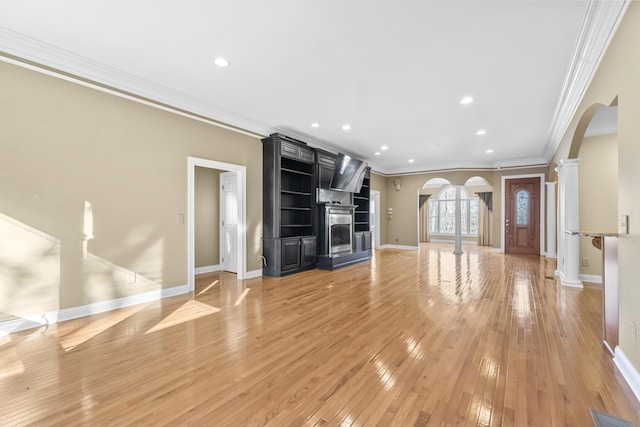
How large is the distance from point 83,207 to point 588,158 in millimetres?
8121

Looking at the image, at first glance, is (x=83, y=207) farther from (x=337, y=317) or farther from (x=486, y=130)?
(x=486, y=130)

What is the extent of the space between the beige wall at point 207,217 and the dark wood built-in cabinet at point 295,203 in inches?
50.2

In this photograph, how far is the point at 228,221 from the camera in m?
5.92

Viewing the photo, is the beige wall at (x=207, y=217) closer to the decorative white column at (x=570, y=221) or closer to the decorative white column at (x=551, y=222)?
the decorative white column at (x=570, y=221)

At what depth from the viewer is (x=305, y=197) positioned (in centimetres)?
653

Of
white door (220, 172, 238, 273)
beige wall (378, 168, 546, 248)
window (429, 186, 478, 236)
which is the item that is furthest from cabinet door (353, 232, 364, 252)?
window (429, 186, 478, 236)

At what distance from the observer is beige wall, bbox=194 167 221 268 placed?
5758mm

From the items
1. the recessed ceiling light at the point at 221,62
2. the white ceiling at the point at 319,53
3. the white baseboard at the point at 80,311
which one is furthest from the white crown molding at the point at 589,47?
the white baseboard at the point at 80,311

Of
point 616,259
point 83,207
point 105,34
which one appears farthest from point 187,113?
point 616,259

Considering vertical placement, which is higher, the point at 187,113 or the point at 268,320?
the point at 187,113

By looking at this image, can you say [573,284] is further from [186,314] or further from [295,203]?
[186,314]

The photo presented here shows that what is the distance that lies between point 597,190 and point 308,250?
5605mm

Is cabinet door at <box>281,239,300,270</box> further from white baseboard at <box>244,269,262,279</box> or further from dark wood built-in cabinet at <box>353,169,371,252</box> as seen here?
dark wood built-in cabinet at <box>353,169,371,252</box>

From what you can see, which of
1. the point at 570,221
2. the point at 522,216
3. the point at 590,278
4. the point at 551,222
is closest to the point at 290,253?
the point at 570,221
